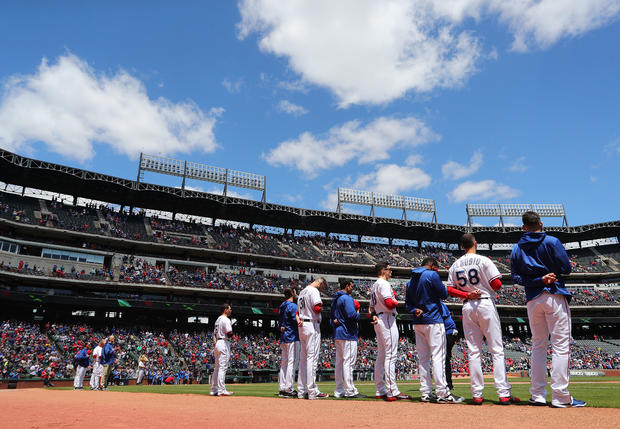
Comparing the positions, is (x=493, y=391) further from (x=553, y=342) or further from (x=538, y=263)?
(x=538, y=263)

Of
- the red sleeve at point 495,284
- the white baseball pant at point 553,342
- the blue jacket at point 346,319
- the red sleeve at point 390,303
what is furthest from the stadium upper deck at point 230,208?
the white baseball pant at point 553,342

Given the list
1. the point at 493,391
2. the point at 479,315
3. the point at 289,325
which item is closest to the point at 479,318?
the point at 479,315

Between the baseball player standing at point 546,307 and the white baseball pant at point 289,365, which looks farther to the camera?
the white baseball pant at point 289,365

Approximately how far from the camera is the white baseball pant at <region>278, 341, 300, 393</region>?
29.4 feet

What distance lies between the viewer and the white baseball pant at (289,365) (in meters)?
8.96

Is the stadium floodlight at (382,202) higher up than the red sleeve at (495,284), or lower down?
higher up

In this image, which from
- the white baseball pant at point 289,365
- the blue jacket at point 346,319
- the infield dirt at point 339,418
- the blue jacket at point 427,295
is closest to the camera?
the infield dirt at point 339,418

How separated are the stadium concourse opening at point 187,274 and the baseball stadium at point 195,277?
0.50 ft

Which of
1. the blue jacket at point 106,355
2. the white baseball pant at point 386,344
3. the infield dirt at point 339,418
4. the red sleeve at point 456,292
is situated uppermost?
the red sleeve at point 456,292

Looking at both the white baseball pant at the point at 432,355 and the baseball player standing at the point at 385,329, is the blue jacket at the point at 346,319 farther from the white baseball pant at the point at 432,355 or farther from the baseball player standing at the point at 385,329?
the white baseball pant at the point at 432,355

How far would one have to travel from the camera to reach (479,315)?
620 cm

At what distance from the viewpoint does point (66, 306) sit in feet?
112

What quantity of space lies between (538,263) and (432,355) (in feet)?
7.31

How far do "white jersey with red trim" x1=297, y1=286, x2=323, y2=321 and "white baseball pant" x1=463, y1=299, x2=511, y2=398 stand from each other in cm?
299
